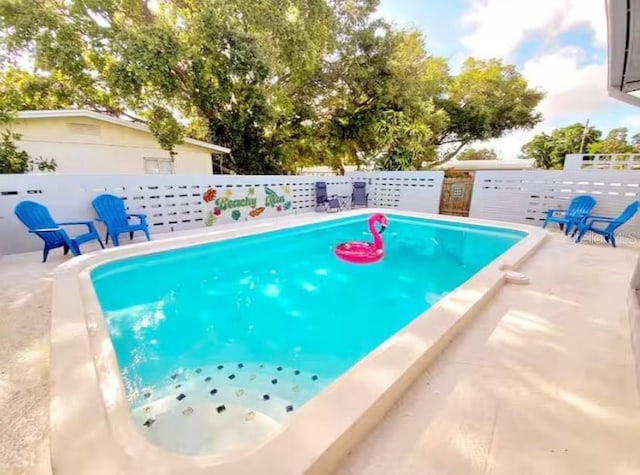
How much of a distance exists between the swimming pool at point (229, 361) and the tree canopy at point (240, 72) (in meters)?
6.10

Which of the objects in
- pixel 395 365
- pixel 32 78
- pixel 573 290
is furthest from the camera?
pixel 32 78

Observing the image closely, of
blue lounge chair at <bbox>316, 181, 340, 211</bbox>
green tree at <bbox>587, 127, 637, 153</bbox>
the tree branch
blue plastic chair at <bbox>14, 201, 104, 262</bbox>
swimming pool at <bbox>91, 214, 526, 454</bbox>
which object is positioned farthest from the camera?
green tree at <bbox>587, 127, 637, 153</bbox>

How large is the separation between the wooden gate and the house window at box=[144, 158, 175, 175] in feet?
30.6

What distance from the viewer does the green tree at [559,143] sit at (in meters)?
25.6

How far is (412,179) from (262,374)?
8693 mm

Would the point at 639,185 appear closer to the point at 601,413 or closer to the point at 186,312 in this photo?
the point at 601,413

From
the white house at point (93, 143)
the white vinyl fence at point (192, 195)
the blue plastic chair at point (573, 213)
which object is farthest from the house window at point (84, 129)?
the blue plastic chair at point (573, 213)

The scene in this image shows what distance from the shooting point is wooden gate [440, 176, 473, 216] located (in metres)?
8.70

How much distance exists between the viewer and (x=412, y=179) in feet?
31.5

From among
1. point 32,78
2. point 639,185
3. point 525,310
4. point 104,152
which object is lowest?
point 525,310

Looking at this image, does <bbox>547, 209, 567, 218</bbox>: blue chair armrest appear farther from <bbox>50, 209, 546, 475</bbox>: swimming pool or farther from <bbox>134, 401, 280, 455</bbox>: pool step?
<bbox>134, 401, 280, 455</bbox>: pool step

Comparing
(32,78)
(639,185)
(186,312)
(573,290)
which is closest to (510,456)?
(573,290)

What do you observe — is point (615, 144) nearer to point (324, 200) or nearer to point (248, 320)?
point (324, 200)

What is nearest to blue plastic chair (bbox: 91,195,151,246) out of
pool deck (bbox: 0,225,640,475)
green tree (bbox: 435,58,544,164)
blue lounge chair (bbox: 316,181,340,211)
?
pool deck (bbox: 0,225,640,475)
